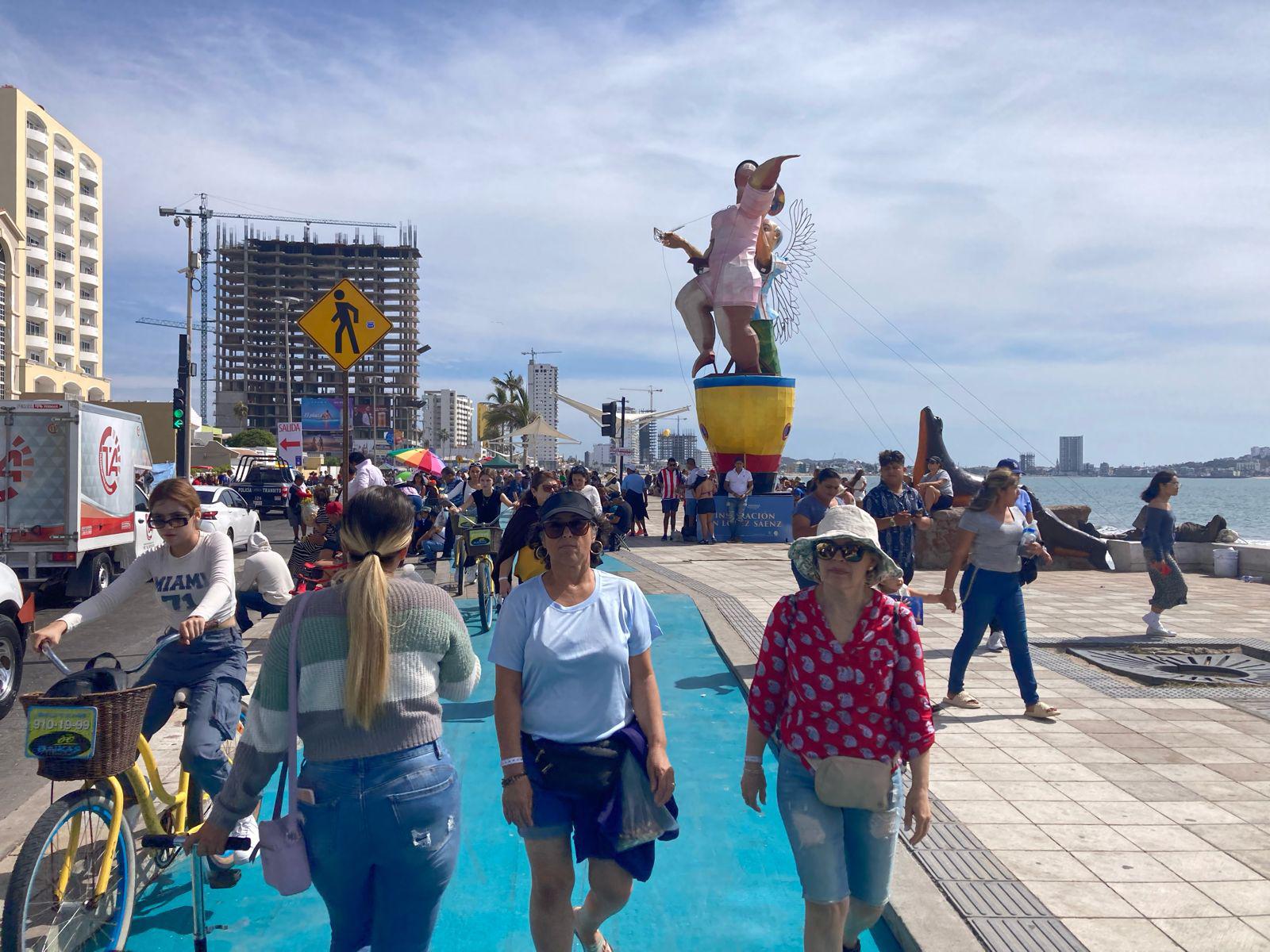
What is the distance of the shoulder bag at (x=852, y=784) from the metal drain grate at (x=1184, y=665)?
576 centimetres

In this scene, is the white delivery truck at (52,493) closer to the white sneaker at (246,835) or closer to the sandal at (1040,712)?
the white sneaker at (246,835)

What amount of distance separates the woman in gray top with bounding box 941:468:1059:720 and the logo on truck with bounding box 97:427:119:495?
1035cm

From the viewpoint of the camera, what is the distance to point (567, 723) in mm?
2887

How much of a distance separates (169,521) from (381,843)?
2.01 m

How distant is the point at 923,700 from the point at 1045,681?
5.18m

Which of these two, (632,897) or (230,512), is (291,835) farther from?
(230,512)

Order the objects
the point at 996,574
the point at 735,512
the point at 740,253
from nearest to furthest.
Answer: the point at 996,574
the point at 735,512
the point at 740,253

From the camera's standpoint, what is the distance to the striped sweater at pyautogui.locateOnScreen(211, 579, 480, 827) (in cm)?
248

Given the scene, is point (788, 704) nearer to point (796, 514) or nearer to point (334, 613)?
point (334, 613)

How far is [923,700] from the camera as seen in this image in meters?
2.96

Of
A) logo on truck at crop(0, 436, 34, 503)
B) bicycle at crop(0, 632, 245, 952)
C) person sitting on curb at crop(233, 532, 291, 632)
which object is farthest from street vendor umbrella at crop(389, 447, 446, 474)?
bicycle at crop(0, 632, 245, 952)

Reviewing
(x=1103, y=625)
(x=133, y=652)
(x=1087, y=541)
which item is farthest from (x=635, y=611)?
(x=1087, y=541)

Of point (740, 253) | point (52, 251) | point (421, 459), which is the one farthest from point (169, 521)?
point (52, 251)

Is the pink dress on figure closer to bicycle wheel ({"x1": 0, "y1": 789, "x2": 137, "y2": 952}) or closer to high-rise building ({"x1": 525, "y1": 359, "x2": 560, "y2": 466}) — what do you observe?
bicycle wheel ({"x1": 0, "y1": 789, "x2": 137, "y2": 952})
